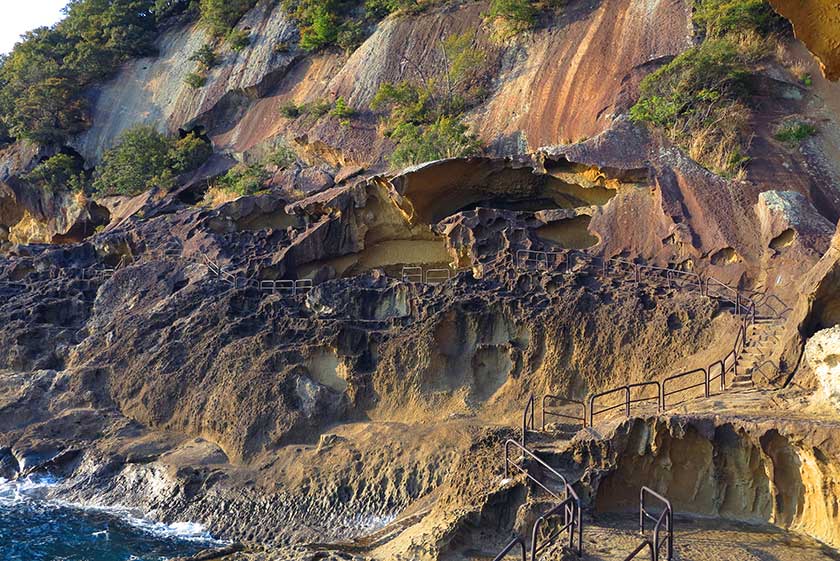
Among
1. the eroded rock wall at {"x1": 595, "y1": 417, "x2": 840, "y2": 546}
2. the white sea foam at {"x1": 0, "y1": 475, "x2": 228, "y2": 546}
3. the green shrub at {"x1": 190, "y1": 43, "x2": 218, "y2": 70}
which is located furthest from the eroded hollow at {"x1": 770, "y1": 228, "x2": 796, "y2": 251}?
the green shrub at {"x1": 190, "y1": 43, "x2": 218, "y2": 70}

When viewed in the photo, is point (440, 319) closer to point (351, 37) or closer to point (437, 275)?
point (437, 275)

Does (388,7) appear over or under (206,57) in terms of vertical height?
over

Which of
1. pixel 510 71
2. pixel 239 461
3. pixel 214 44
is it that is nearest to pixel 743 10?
pixel 510 71

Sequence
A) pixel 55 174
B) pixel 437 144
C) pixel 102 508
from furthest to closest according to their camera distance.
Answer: pixel 55 174
pixel 437 144
pixel 102 508

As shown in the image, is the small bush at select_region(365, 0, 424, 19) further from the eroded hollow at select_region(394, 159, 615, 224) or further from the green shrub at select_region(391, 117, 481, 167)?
the eroded hollow at select_region(394, 159, 615, 224)

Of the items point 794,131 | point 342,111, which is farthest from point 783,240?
point 342,111

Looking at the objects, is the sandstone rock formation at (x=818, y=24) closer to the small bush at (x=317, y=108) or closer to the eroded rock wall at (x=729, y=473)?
the eroded rock wall at (x=729, y=473)
